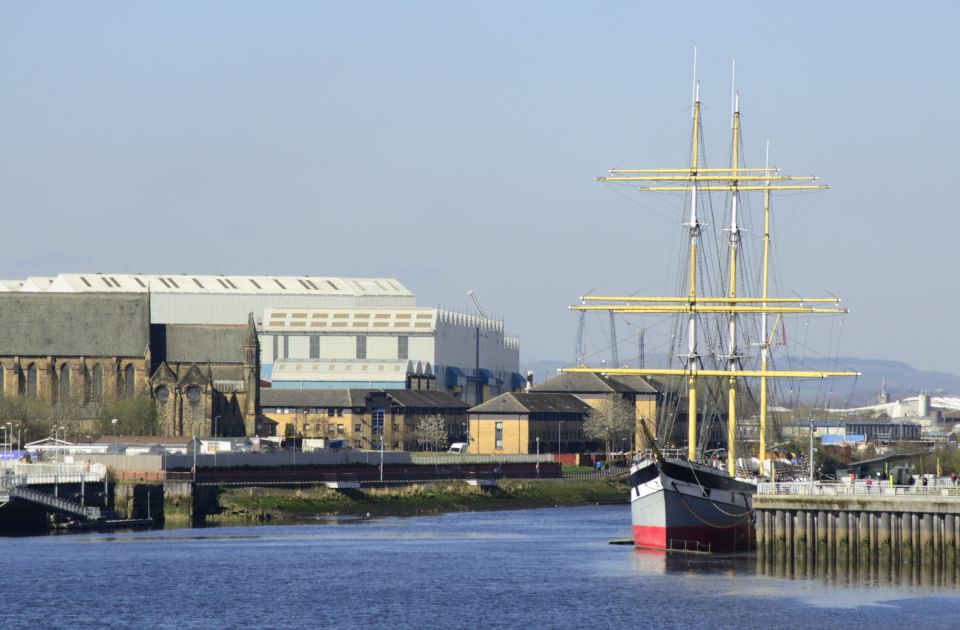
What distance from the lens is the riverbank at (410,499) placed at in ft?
355

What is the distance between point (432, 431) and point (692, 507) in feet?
348

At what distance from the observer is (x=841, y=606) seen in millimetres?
60562

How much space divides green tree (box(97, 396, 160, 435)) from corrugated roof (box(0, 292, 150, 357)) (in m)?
11.3

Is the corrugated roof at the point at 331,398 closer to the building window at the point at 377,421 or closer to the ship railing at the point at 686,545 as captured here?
the building window at the point at 377,421

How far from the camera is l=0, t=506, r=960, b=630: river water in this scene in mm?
59094

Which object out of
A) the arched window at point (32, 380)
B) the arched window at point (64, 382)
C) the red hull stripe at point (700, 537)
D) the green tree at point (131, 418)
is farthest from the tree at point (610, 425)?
the red hull stripe at point (700, 537)

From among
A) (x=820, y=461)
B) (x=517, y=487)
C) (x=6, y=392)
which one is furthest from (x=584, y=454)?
(x=6, y=392)

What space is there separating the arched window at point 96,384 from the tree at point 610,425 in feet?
159

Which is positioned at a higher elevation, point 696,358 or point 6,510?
point 696,358

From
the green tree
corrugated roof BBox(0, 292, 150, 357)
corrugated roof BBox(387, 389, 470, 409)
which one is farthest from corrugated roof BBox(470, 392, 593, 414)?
the green tree

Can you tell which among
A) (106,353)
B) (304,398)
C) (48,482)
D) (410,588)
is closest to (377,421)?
(304,398)

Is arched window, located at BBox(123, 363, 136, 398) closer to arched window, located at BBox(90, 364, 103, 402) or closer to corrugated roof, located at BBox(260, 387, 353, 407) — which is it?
arched window, located at BBox(90, 364, 103, 402)

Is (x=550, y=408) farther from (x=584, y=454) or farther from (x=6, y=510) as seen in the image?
(x=6, y=510)

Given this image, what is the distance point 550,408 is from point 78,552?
107m
